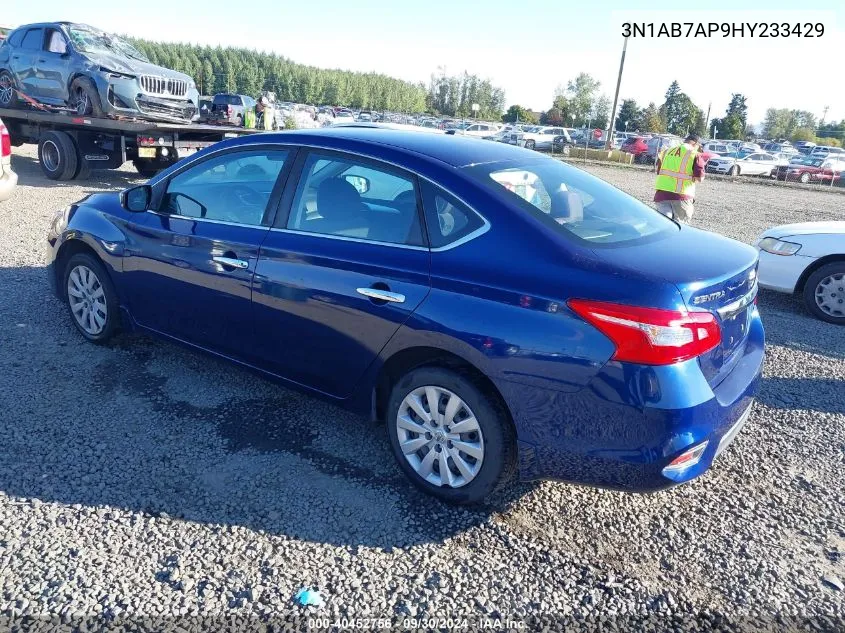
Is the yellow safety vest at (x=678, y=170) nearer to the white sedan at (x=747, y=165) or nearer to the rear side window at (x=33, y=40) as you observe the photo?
the rear side window at (x=33, y=40)

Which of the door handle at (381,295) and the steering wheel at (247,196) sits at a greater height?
the steering wheel at (247,196)

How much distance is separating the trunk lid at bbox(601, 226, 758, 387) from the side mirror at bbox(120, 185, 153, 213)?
292cm

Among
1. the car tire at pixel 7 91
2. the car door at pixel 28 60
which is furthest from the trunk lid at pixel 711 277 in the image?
the car tire at pixel 7 91

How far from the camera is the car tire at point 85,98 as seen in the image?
12.1 metres

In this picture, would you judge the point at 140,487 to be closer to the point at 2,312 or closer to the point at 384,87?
the point at 2,312

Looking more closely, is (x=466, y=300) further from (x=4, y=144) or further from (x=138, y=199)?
(x=4, y=144)

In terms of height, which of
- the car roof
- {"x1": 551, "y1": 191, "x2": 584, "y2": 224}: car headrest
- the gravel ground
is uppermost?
the car roof

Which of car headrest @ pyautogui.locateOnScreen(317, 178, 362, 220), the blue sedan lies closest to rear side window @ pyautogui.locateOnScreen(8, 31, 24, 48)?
the blue sedan

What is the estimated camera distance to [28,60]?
12.8m

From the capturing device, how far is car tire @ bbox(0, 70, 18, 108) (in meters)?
13.2

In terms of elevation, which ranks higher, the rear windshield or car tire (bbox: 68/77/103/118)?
car tire (bbox: 68/77/103/118)

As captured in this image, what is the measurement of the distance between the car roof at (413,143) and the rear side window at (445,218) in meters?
0.21

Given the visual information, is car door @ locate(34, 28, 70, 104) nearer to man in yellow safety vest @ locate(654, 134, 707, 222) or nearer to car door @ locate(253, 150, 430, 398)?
man in yellow safety vest @ locate(654, 134, 707, 222)

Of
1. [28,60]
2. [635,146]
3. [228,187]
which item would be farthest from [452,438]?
[635,146]
